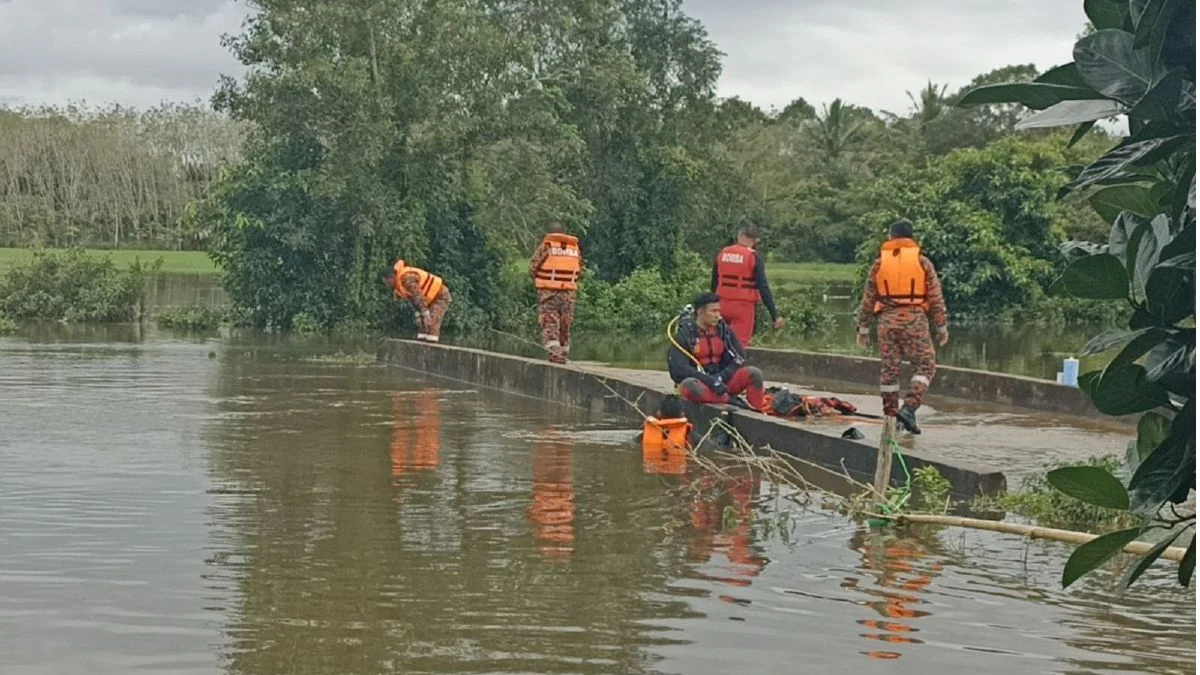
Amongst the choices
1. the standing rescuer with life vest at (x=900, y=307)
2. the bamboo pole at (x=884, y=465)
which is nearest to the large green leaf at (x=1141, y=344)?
the bamboo pole at (x=884, y=465)

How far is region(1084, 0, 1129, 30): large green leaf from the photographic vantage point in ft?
8.63

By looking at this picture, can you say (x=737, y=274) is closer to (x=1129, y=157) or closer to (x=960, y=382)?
(x=960, y=382)

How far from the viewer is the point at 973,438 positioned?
14305 mm

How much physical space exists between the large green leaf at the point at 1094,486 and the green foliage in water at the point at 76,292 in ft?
102

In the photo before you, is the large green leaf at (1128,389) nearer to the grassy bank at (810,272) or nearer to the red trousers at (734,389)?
the red trousers at (734,389)

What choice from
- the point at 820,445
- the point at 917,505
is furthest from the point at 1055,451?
the point at 917,505

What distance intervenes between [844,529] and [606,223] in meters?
33.2

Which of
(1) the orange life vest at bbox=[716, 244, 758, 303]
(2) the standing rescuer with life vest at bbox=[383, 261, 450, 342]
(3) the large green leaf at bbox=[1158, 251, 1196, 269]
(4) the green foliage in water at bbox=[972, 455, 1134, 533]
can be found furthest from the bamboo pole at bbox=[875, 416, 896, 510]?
(2) the standing rescuer with life vest at bbox=[383, 261, 450, 342]

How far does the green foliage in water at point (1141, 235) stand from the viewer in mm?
2471

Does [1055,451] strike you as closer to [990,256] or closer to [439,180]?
[439,180]

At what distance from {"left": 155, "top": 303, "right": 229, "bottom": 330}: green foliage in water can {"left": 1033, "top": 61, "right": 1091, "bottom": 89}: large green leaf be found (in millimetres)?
29529

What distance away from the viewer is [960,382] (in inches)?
735

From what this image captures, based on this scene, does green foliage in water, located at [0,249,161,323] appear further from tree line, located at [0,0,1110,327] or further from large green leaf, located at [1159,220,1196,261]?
large green leaf, located at [1159,220,1196,261]

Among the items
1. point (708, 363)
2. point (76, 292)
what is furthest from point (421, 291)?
point (76, 292)
